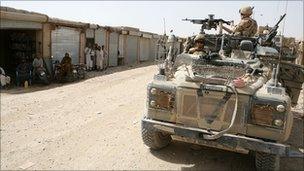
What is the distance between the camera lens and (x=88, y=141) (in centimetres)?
601

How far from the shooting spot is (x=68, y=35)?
16.0m

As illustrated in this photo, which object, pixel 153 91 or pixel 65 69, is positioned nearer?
pixel 153 91

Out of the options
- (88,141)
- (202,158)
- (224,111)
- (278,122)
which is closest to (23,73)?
(88,141)

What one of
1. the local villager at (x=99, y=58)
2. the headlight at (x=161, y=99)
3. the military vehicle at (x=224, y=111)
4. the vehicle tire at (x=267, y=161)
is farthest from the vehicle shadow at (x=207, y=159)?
the local villager at (x=99, y=58)

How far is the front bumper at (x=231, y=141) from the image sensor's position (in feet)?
14.0

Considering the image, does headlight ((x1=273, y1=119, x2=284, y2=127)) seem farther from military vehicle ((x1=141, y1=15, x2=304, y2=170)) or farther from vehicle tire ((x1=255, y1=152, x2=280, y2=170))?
vehicle tire ((x1=255, y1=152, x2=280, y2=170))

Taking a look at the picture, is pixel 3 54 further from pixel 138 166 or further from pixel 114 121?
pixel 138 166

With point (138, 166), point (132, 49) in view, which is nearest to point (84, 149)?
point (138, 166)

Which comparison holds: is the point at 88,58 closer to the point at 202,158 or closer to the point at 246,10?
the point at 246,10

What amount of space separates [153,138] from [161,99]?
800 millimetres

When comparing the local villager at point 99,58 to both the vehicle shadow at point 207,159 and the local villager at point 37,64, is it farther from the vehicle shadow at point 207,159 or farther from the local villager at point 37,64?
the vehicle shadow at point 207,159

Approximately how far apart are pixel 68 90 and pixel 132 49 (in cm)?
1384

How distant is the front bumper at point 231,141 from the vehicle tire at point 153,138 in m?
0.45

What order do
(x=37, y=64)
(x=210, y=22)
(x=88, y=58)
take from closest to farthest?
(x=210, y=22)
(x=37, y=64)
(x=88, y=58)
